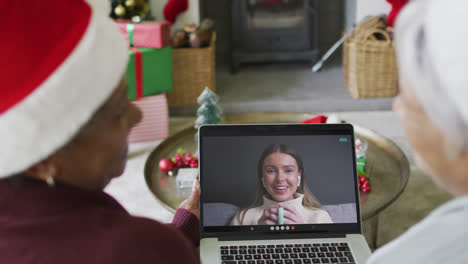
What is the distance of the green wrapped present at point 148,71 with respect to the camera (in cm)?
265

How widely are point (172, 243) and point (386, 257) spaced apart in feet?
1.05

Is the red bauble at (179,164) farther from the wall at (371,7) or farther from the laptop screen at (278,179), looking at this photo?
the wall at (371,7)

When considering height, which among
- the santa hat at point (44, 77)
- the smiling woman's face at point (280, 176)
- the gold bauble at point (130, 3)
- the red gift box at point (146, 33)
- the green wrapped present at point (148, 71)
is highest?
the santa hat at point (44, 77)

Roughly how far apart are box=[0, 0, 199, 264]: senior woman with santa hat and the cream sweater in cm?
45

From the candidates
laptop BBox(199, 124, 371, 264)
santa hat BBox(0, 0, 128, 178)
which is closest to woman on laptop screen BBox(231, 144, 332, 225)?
laptop BBox(199, 124, 371, 264)

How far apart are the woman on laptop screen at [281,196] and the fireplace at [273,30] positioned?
254cm

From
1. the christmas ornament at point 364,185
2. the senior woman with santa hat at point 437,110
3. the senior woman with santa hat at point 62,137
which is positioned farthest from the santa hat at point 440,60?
the christmas ornament at point 364,185

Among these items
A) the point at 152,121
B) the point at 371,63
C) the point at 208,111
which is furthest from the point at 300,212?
the point at 371,63

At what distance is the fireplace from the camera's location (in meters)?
3.58

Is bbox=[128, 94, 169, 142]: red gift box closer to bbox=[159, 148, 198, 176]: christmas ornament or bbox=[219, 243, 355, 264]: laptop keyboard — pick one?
bbox=[159, 148, 198, 176]: christmas ornament

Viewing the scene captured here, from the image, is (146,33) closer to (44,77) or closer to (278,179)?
(278,179)

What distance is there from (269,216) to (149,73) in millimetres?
1789

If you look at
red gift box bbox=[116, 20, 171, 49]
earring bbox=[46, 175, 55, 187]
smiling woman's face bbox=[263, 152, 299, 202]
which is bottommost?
smiling woman's face bbox=[263, 152, 299, 202]

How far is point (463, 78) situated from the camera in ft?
1.54
